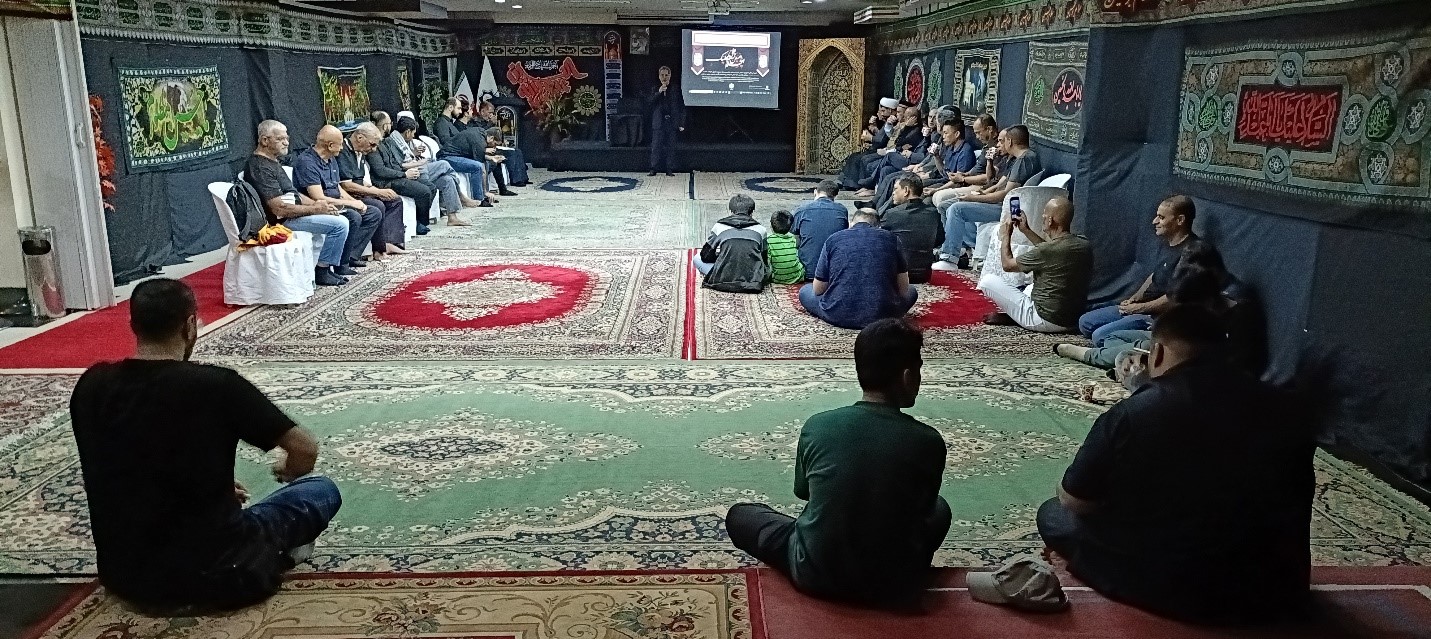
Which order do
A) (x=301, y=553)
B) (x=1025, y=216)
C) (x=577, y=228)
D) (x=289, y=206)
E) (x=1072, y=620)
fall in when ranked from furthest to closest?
(x=577, y=228), (x=1025, y=216), (x=289, y=206), (x=301, y=553), (x=1072, y=620)

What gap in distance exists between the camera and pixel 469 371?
484 cm

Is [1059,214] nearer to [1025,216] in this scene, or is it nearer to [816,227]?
[1025,216]

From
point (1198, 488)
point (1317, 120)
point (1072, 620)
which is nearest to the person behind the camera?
point (1198, 488)

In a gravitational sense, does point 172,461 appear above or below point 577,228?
above

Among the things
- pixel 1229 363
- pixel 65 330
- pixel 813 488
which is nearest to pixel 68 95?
pixel 65 330

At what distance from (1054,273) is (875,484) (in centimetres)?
358

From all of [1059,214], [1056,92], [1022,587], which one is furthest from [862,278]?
[1022,587]

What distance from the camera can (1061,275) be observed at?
5.45 meters

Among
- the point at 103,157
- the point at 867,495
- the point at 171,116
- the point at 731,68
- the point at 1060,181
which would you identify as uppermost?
→ the point at 731,68

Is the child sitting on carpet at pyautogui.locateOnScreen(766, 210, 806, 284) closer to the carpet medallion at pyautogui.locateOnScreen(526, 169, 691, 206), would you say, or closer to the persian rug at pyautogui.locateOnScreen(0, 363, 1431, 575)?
the persian rug at pyautogui.locateOnScreen(0, 363, 1431, 575)

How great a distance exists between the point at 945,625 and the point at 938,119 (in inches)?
304

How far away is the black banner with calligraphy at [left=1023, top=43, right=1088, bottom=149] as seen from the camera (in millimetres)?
6711

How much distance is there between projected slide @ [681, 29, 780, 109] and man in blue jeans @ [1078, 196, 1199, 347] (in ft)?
34.4

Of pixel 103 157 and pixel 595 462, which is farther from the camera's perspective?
pixel 103 157
